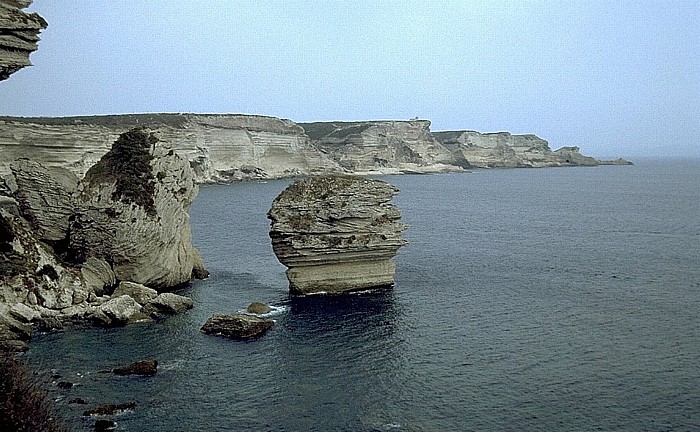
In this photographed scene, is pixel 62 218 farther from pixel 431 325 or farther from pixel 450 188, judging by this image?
pixel 450 188

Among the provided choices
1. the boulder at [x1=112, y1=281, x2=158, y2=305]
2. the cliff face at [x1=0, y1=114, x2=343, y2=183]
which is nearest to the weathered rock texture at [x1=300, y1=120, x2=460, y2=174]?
the cliff face at [x1=0, y1=114, x2=343, y2=183]

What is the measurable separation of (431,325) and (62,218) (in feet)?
88.7

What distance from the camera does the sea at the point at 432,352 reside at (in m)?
28.9

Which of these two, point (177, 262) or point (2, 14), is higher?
point (2, 14)

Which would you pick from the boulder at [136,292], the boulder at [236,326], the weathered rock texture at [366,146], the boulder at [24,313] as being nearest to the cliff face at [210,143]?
the weathered rock texture at [366,146]

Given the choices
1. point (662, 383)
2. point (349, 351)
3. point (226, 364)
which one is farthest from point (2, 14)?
point (662, 383)

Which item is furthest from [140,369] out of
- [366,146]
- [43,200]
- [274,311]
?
[366,146]

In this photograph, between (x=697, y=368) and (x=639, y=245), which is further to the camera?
(x=639, y=245)

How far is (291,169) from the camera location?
562ft

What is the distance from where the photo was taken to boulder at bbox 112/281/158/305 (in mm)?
45375

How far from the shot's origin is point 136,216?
4938cm

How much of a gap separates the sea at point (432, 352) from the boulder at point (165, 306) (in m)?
1.15

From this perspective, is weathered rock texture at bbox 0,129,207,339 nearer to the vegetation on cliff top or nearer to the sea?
the vegetation on cliff top

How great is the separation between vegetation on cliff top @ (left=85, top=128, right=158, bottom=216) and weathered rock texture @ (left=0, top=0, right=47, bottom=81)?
24462 mm
